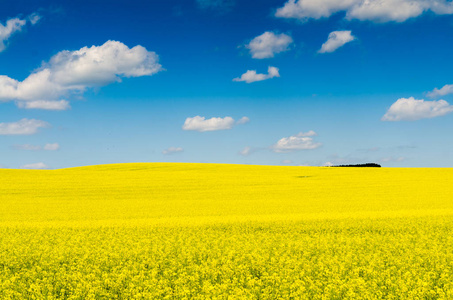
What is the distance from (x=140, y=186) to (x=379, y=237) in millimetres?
23809

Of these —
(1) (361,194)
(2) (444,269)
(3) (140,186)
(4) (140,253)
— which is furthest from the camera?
(3) (140,186)

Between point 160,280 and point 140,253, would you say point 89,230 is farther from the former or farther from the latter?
point 160,280

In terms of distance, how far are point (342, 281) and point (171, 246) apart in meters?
4.57

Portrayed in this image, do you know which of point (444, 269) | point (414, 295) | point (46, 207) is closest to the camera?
point (414, 295)

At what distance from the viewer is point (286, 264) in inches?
324

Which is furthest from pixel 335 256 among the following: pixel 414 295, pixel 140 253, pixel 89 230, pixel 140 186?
pixel 140 186

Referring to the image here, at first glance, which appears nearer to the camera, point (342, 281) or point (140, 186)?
point (342, 281)

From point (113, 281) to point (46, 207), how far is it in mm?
16136

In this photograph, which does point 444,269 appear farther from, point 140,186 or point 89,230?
point 140,186

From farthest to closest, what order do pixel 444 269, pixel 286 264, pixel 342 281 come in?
pixel 286 264
pixel 444 269
pixel 342 281

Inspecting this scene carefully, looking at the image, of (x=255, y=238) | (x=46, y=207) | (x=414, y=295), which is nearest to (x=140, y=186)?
(x=46, y=207)

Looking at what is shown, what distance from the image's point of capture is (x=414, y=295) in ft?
20.3

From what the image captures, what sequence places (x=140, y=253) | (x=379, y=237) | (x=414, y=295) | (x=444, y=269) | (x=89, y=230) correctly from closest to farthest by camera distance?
(x=414, y=295) → (x=444, y=269) → (x=140, y=253) → (x=379, y=237) → (x=89, y=230)

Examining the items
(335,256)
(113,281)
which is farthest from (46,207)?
(335,256)
